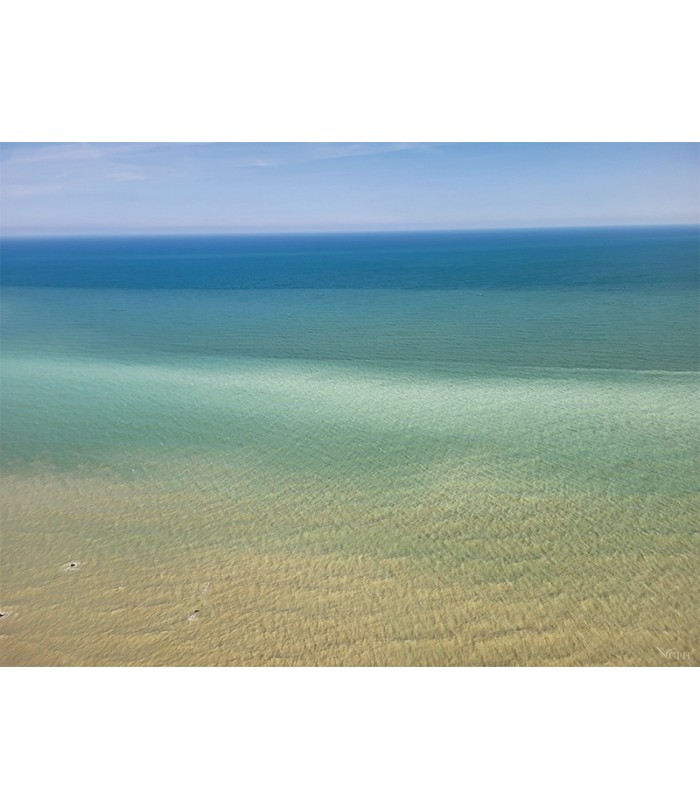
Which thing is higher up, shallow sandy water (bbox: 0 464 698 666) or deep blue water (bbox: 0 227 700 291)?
shallow sandy water (bbox: 0 464 698 666)

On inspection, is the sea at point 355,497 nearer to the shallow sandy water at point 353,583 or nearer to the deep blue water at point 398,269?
the shallow sandy water at point 353,583

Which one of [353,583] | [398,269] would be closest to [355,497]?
[353,583]

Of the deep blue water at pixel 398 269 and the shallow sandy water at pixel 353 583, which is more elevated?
the shallow sandy water at pixel 353 583

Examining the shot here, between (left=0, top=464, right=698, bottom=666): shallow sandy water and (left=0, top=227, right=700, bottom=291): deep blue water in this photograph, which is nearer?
(left=0, top=464, right=698, bottom=666): shallow sandy water

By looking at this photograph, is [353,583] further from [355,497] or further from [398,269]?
[398,269]

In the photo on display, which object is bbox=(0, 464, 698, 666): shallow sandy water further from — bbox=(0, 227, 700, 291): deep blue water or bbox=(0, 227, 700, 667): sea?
bbox=(0, 227, 700, 291): deep blue water

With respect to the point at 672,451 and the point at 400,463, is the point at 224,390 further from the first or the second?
the point at 672,451

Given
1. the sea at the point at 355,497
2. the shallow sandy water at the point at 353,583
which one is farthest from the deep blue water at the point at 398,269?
the shallow sandy water at the point at 353,583

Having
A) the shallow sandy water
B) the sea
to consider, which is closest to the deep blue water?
the sea

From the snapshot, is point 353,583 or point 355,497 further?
point 355,497

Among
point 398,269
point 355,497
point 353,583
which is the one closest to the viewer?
point 353,583
